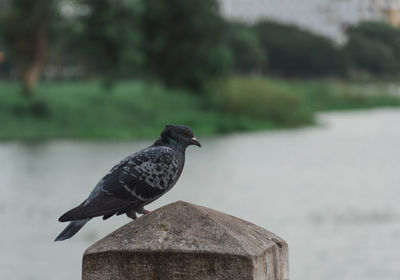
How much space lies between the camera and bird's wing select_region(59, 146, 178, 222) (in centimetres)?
489

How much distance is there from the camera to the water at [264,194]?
19891mm

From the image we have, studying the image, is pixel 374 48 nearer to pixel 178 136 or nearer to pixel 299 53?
pixel 299 53

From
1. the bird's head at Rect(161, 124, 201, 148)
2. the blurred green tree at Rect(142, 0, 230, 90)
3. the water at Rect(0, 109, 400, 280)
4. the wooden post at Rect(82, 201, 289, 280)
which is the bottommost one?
the wooden post at Rect(82, 201, 289, 280)

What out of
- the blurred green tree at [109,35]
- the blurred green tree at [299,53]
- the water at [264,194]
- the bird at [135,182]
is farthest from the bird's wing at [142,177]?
the blurred green tree at [299,53]

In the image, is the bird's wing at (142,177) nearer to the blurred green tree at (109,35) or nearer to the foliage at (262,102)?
the blurred green tree at (109,35)

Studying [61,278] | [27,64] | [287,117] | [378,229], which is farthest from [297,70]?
[61,278]

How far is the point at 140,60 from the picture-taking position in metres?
54.4

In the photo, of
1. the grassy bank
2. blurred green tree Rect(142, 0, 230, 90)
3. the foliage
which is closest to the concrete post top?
the grassy bank

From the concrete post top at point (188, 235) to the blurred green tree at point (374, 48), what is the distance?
88268mm

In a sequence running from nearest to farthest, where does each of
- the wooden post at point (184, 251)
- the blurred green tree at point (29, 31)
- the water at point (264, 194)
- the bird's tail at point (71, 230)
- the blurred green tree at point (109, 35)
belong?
the wooden post at point (184, 251) < the bird's tail at point (71, 230) < the water at point (264, 194) < the blurred green tree at point (29, 31) < the blurred green tree at point (109, 35)

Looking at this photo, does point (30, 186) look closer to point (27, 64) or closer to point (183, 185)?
point (183, 185)

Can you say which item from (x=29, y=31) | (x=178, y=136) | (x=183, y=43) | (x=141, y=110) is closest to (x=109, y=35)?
(x=29, y=31)

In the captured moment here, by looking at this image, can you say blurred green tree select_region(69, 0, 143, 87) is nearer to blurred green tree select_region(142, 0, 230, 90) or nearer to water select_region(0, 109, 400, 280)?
blurred green tree select_region(142, 0, 230, 90)

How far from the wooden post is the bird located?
37.4 inches
